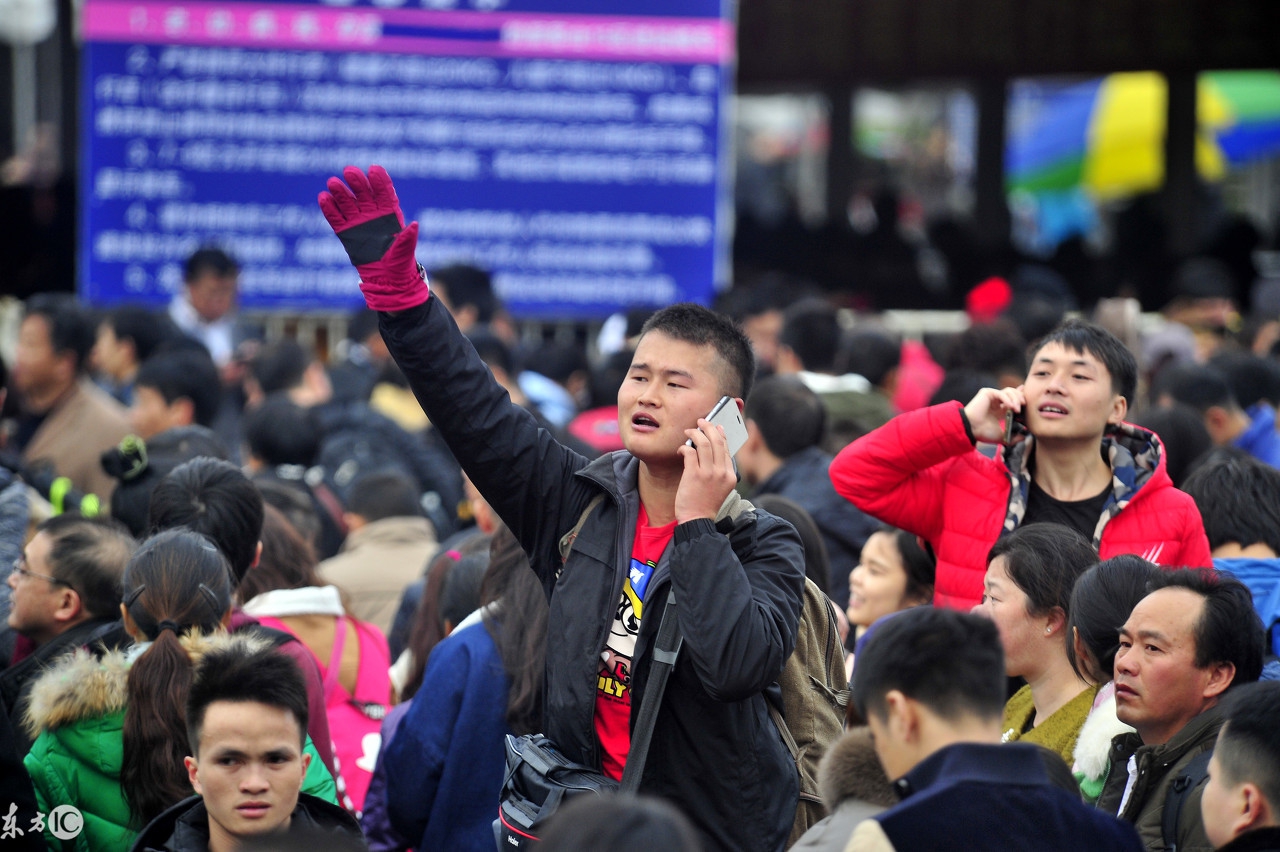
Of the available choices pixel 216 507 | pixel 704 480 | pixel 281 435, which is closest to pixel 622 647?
pixel 704 480

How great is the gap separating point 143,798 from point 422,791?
0.60 metres

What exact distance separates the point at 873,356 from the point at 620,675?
3717 mm

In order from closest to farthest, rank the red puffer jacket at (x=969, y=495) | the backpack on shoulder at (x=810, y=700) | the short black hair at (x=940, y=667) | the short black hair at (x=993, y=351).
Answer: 1. the short black hair at (x=940, y=667)
2. the backpack on shoulder at (x=810, y=700)
3. the red puffer jacket at (x=969, y=495)
4. the short black hair at (x=993, y=351)

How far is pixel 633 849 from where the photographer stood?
161 centimetres

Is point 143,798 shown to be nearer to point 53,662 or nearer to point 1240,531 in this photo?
point 53,662

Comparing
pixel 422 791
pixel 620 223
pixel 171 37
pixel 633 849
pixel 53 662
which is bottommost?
pixel 422 791

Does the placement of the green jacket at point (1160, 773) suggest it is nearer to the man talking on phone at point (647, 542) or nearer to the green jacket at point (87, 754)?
the man talking on phone at point (647, 542)

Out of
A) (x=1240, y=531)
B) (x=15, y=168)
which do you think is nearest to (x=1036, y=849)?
(x=1240, y=531)

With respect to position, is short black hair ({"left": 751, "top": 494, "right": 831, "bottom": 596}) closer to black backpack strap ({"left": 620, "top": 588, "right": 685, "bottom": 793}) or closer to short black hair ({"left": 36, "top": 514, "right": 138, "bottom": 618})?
black backpack strap ({"left": 620, "top": 588, "right": 685, "bottom": 793})

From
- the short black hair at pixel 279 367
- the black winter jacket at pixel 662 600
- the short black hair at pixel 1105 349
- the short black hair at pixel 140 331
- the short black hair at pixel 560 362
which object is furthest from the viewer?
the short black hair at pixel 560 362

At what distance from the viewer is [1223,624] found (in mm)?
2715

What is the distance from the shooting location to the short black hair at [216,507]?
3.36 metres

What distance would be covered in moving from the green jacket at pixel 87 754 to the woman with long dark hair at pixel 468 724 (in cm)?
34

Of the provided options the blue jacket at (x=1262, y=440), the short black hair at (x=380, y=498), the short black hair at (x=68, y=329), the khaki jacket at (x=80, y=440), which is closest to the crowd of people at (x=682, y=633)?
the short black hair at (x=380, y=498)
